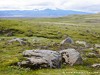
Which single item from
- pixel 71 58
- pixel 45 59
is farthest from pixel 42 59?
pixel 71 58

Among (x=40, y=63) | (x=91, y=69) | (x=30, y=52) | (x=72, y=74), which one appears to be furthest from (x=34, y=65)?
(x=91, y=69)

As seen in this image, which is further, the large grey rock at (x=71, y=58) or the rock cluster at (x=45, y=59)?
the large grey rock at (x=71, y=58)

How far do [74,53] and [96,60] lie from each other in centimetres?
667

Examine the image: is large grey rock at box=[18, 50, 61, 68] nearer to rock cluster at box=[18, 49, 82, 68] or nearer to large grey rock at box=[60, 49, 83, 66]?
rock cluster at box=[18, 49, 82, 68]

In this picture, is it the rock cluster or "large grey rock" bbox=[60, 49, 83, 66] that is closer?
the rock cluster

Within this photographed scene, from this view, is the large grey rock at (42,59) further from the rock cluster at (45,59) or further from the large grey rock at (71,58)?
the large grey rock at (71,58)

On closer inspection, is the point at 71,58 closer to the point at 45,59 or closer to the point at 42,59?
the point at 45,59

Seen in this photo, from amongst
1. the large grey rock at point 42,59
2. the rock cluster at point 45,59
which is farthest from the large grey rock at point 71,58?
the large grey rock at point 42,59

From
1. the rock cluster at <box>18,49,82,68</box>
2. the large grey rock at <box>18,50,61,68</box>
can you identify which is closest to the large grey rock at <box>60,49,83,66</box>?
the rock cluster at <box>18,49,82,68</box>

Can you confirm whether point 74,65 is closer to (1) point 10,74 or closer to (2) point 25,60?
(2) point 25,60

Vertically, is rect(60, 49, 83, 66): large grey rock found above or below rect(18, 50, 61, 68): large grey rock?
below

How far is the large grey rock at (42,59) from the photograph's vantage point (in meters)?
35.1

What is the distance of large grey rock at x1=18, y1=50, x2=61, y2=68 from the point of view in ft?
115

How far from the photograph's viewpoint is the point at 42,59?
35.7 m
